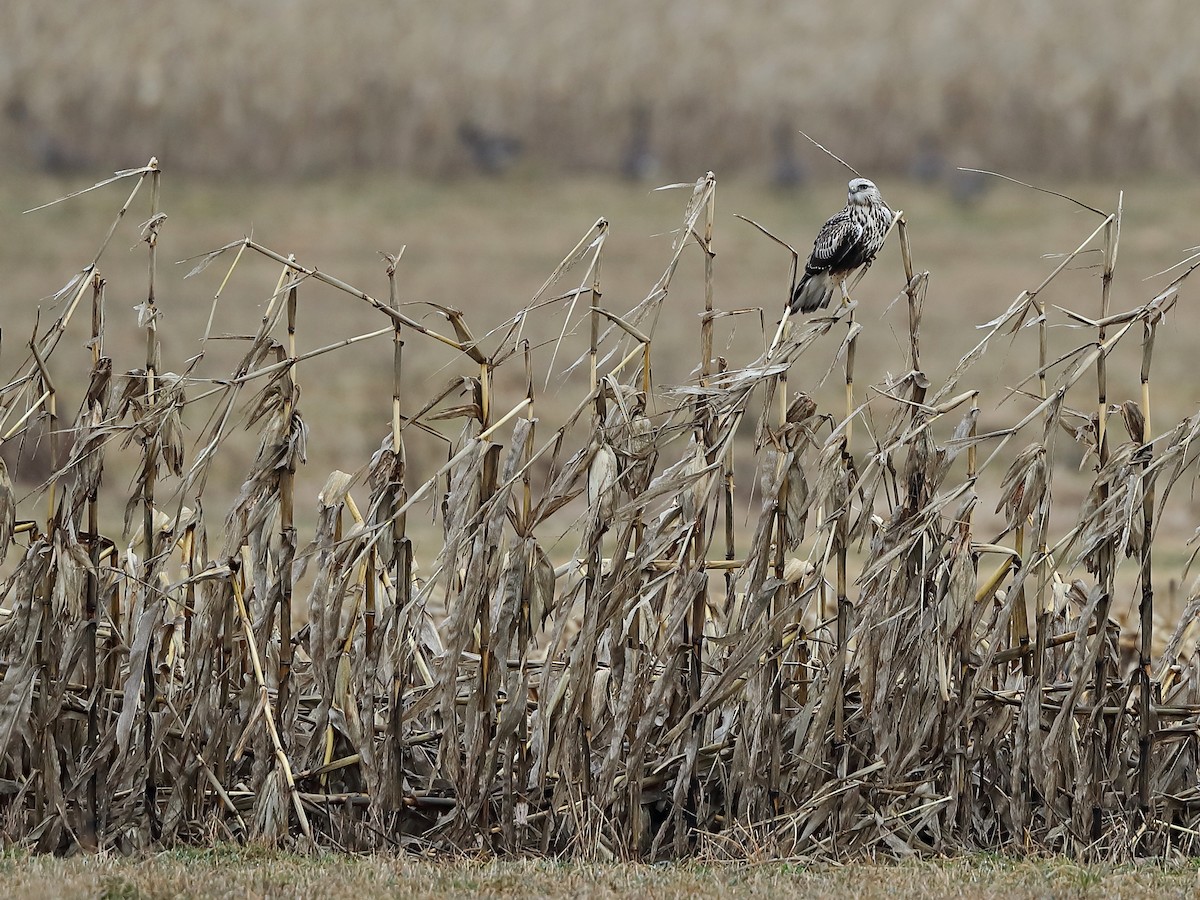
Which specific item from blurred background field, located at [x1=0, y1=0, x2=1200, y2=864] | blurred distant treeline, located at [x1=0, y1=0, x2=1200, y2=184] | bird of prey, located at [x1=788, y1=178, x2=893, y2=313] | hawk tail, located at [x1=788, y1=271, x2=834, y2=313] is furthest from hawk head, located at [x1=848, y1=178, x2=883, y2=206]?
blurred distant treeline, located at [x1=0, y1=0, x2=1200, y2=184]

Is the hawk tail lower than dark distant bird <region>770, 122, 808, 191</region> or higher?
lower

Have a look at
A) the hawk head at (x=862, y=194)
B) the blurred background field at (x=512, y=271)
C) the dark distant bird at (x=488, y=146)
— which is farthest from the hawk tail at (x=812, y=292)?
the dark distant bird at (x=488, y=146)

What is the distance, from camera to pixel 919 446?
4.24 meters

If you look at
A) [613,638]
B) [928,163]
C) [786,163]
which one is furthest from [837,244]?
[928,163]

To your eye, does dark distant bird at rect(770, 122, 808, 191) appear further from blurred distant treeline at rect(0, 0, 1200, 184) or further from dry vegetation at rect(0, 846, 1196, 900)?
dry vegetation at rect(0, 846, 1196, 900)

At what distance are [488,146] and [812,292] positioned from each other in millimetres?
20574

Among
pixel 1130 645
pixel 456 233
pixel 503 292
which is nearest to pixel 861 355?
pixel 503 292

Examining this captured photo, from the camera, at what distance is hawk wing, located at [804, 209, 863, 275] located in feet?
15.2

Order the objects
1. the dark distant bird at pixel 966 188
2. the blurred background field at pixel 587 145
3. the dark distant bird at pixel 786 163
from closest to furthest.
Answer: the blurred background field at pixel 587 145 < the dark distant bird at pixel 966 188 < the dark distant bird at pixel 786 163

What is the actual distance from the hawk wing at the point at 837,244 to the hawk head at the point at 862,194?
54mm

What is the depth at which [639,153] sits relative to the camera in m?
24.1

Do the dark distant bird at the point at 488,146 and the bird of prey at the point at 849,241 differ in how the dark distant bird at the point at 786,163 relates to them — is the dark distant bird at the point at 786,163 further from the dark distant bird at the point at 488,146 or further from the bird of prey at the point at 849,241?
the bird of prey at the point at 849,241

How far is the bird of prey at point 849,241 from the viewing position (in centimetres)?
462

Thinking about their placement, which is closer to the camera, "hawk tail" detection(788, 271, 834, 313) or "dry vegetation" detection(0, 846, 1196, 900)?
"dry vegetation" detection(0, 846, 1196, 900)
